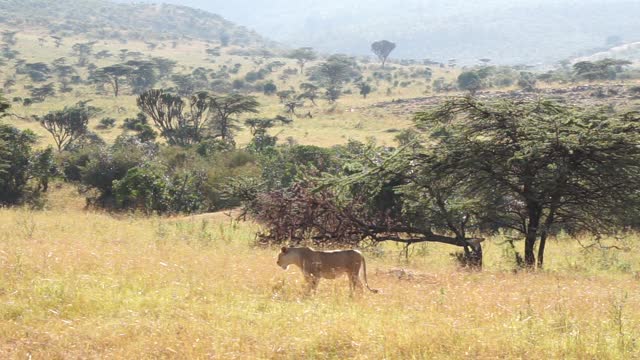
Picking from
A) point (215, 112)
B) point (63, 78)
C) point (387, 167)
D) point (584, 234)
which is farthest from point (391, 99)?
point (387, 167)

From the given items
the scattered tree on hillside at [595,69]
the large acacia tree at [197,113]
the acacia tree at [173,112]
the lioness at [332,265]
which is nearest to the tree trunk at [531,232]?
the lioness at [332,265]

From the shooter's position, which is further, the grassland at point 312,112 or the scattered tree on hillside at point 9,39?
the scattered tree on hillside at point 9,39

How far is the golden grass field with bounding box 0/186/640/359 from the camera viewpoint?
6.47 metres

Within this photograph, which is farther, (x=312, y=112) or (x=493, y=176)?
(x=312, y=112)

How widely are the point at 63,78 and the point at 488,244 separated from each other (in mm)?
88991

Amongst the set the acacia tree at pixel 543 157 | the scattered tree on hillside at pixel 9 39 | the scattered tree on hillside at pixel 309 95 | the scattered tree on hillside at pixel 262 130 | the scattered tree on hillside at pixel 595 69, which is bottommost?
the scattered tree on hillside at pixel 262 130

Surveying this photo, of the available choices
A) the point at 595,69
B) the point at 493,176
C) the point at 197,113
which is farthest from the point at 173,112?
the point at 595,69

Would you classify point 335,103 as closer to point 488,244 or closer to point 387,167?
point 488,244

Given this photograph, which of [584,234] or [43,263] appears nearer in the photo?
[43,263]

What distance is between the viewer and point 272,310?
805cm

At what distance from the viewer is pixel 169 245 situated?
14.3 metres

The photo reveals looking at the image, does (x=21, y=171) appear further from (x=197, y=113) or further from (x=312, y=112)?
(x=312, y=112)

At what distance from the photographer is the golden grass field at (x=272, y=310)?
647 cm

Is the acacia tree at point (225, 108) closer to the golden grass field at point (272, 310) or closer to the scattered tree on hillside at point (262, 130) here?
the scattered tree on hillside at point (262, 130)
